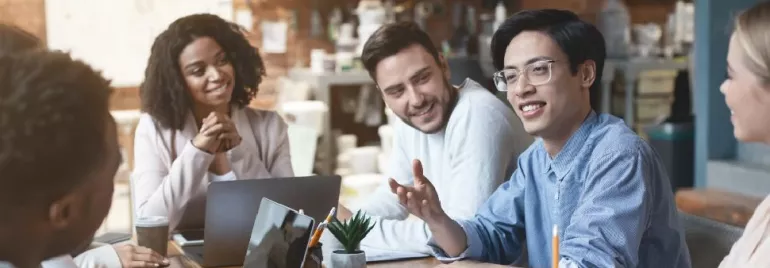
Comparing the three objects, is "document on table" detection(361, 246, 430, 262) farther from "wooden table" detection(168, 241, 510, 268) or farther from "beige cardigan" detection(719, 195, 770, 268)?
"beige cardigan" detection(719, 195, 770, 268)

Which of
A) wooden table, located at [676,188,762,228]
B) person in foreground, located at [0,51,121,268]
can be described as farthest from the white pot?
wooden table, located at [676,188,762,228]

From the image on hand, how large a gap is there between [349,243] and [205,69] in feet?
3.27

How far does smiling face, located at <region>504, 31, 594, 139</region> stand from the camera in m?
1.77

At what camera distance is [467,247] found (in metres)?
1.87

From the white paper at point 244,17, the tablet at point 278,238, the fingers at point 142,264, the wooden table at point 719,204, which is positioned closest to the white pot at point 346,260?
the tablet at point 278,238

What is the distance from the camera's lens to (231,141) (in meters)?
2.38

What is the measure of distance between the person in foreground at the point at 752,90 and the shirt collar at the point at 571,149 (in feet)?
1.50

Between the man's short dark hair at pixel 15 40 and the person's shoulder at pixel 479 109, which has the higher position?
the man's short dark hair at pixel 15 40

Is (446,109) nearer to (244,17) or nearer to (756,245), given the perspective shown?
(756,245)

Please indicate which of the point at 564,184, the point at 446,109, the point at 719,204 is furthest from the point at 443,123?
the point at 719,204

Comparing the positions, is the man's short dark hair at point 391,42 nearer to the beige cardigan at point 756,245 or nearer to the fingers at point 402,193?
the fingers at point 402,193

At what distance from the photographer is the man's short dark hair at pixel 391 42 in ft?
7.44

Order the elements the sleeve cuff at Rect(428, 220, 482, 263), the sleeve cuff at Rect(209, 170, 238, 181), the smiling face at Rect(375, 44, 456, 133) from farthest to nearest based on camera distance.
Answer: the sleeve cuff at Rect(209, 170, 238, 181) < the smiling face at Rect(375, 44, 456, 133) < the sleeve cuff at Rect(428, 220, 482, 263)

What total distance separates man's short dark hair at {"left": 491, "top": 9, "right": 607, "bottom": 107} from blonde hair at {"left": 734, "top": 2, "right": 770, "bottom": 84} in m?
0.57
